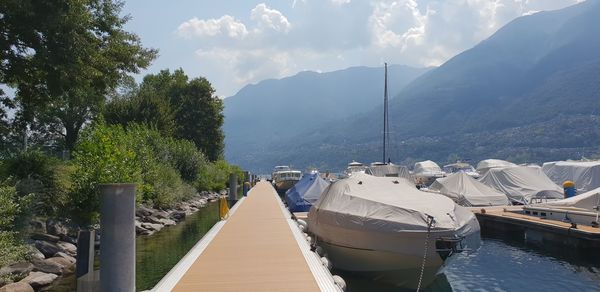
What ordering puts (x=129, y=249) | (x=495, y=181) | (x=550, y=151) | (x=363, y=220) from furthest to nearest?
(x=550, y=151) < (x=495, y=181) < (x=363, y=220) < (x=129, y=249)

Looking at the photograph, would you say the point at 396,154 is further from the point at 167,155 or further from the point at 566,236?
the point at 566,236

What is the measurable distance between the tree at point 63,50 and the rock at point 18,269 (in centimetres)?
594

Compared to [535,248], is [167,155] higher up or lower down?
higher up

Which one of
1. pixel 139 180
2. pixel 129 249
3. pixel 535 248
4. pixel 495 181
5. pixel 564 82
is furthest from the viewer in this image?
pixel 564 82

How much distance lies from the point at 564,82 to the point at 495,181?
550ft

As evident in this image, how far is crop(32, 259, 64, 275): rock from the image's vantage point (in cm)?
1391

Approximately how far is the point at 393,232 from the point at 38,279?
9336 millimetres

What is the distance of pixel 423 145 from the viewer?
188375mm

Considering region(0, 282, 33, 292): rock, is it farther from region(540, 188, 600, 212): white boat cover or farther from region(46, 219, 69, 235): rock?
region(540, 188, 600, 212): white boat cover

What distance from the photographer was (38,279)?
12930mm

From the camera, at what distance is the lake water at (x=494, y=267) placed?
14.5 metres

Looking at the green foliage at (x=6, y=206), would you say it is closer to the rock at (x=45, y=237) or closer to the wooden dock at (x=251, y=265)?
the rock at (x=45, y=237)

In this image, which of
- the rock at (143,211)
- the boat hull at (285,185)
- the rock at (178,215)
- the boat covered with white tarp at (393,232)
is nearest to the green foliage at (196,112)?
the boat hull at (285,185)

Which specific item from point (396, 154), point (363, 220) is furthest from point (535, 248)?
point (396, 154)
